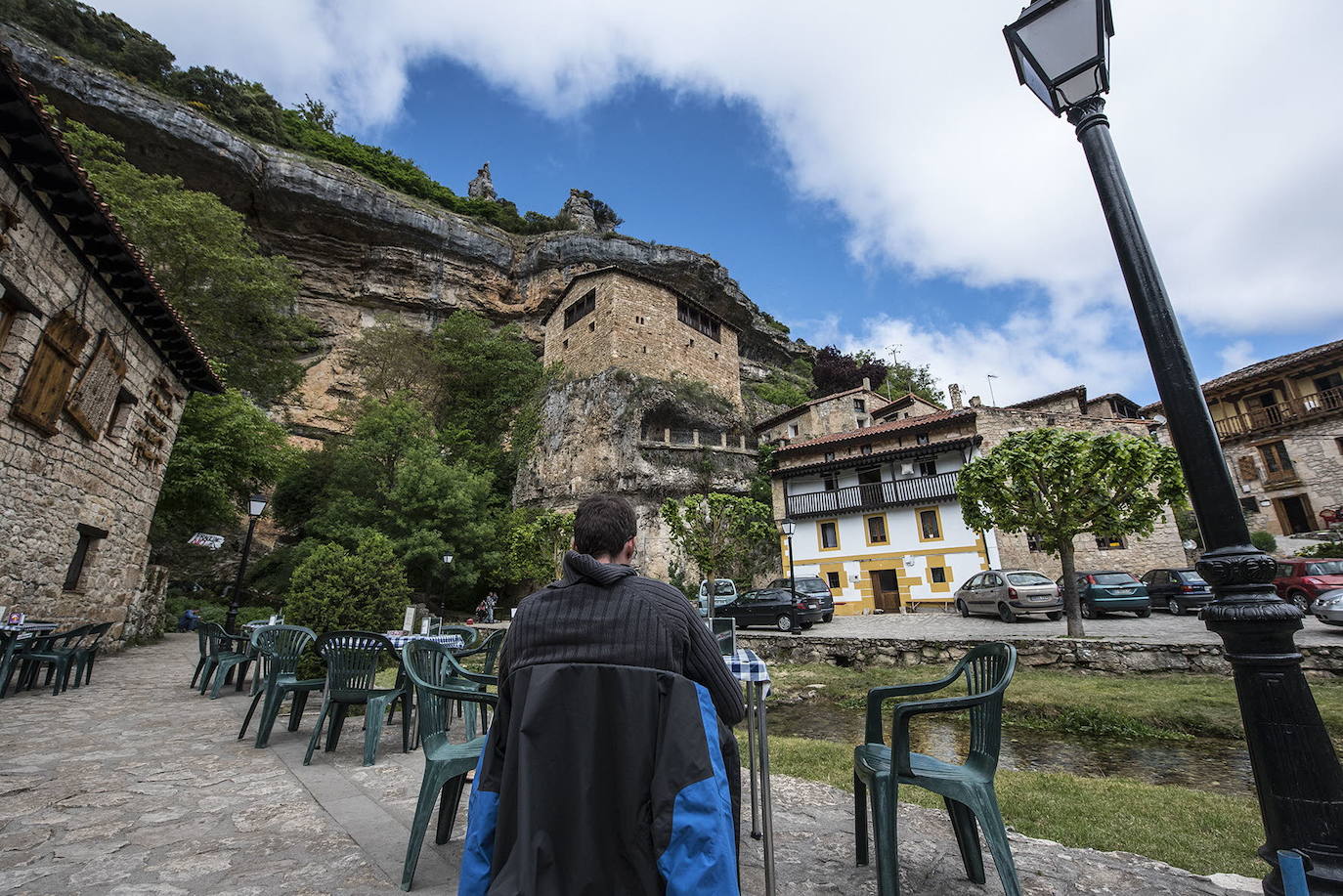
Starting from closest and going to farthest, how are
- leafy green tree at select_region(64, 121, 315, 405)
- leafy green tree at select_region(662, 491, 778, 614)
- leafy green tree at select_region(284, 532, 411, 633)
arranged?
leafy green tree at select_region(284, 532, 411, 633) < leafy green tree at select_region(64, 121, 315, 405) < leafy green tree at select_region(662, 491, 778, 614)

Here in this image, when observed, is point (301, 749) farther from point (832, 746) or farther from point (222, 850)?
point (832, 746)

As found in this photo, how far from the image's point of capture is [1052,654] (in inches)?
379

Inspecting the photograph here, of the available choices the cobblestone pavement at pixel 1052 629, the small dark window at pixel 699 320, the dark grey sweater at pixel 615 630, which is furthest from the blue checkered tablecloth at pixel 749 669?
the small dark window at pixel 699 320

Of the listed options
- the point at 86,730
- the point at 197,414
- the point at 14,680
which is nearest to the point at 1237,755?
the point at 86,730

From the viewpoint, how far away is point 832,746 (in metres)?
5.13

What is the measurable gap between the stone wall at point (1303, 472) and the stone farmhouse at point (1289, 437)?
0.08 feet

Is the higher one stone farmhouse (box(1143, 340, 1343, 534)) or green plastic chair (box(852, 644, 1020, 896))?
stone farmhouse (box(1143, 340, 1343, 534))

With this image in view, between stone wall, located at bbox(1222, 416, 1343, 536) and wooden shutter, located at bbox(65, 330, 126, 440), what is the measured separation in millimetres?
32948

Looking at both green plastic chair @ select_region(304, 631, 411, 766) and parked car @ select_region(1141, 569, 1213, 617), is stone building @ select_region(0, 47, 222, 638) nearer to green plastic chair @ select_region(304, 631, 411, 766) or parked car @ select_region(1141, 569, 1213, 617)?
green plastic chair @ select_region(304, 631, 411, 766)

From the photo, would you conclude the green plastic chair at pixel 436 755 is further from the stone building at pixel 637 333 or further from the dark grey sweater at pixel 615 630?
the stone building at pixel 637 333

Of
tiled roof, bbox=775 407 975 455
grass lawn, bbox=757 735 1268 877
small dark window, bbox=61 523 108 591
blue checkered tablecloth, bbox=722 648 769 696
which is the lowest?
grass lawn, bbox=757 735 1268 877

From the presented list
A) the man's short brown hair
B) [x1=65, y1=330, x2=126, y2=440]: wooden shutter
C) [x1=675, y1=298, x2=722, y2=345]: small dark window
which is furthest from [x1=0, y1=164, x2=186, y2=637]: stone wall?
[x1=675, y1=298, x2=722, y2=345]: small dark window

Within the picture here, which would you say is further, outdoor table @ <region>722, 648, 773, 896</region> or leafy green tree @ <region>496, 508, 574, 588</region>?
leafy green tree @ <region>496, 508, 574, 588</region>

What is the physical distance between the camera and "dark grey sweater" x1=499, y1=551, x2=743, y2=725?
5.17 feet
